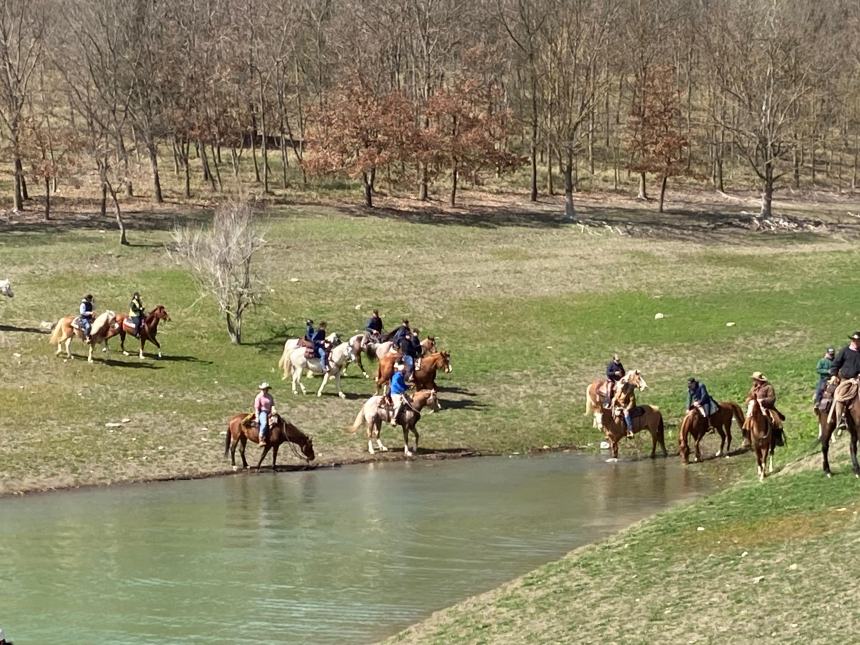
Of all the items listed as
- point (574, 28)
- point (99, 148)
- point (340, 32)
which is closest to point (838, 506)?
point (99, 148)

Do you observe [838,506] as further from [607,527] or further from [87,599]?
[87,599]

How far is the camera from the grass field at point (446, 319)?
31750mm

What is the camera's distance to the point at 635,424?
30109mm

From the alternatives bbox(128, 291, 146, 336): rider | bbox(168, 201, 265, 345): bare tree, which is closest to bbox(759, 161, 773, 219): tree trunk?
bbox(168, 201, 265, 345): bare tree

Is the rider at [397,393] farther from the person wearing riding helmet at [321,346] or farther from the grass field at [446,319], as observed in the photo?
the person wearing riding helmet at [321,346]

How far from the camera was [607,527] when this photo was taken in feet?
76.6

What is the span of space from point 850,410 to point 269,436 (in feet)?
41.9

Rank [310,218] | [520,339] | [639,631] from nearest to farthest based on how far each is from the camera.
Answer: [639,631]
[520,339]
[310,218]

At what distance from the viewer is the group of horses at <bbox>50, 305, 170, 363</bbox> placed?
37.5 meters

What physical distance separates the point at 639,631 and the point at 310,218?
169ft

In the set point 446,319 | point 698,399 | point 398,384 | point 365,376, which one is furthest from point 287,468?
point 446,319

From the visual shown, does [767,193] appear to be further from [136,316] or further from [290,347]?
[136,316]

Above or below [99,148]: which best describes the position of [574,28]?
above

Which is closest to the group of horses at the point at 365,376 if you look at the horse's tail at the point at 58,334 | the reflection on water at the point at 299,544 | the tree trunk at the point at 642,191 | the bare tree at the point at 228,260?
the reflection on water at the point at 299,544
